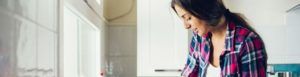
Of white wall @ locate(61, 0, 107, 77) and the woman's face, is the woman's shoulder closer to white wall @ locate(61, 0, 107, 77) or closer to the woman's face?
the woman's face

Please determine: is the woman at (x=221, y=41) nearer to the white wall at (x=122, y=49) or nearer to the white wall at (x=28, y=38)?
the white wall at (x=122, y=49)

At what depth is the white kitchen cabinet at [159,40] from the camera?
222 centimetres

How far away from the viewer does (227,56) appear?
6.61 feet

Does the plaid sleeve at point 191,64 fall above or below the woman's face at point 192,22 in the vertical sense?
below

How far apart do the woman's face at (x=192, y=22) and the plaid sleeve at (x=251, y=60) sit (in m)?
0.21

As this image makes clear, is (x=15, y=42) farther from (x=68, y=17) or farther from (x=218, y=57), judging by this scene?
(x=218, y=57)

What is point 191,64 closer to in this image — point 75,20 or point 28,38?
point 75,20

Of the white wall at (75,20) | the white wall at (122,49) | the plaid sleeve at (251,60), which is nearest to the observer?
the white wall at (75,20)

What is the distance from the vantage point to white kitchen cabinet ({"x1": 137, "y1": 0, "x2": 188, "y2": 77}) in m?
2.22

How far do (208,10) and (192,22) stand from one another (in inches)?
5.0

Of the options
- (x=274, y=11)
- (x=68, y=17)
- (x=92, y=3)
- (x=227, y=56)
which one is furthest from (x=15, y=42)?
(x=274, y=11)

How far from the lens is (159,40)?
2.25 metres

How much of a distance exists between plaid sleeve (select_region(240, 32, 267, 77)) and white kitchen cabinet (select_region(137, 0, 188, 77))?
345mm

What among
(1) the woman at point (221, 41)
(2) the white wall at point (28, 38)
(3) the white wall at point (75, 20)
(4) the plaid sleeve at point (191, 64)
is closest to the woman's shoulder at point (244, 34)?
(1) the woman at point (221, 41)
